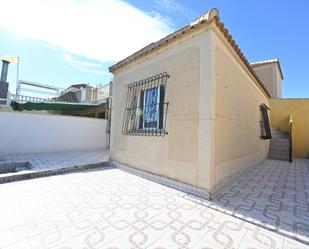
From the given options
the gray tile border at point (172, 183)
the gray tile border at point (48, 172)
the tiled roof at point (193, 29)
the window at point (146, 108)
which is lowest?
the gray tile border at point (48, 172)

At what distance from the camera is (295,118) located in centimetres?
1173

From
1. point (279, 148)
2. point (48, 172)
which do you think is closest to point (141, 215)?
point (48, 172)

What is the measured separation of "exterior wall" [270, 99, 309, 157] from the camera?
36.3 feet

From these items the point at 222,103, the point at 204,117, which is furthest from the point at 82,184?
the point at 222,103

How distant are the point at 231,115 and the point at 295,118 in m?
10.5

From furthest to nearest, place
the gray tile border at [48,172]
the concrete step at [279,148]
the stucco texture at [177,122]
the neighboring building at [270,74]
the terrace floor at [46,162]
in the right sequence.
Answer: the neighboring building at [270,74] < the concrete step at [279,148] < the terrace floor at [46,162] < the gray tile border at [48,172] < the stucco texture at [177,122]

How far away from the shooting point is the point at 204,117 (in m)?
3.69

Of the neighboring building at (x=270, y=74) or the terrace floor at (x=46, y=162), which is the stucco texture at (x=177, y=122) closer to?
the terrace floor at (x=46, y=162)

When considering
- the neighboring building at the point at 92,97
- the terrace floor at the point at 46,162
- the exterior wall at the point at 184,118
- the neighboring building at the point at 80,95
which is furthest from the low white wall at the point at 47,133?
the exterior wall at the point at 184,118

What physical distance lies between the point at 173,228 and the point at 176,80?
3.45 metres

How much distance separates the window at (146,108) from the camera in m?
4.94

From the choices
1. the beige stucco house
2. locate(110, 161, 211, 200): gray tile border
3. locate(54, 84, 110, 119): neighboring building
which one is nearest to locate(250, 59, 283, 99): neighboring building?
the beige stucco house

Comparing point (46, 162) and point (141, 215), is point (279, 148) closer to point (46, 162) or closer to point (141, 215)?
point (141, 215)

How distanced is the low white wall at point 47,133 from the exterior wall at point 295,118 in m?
13.2
